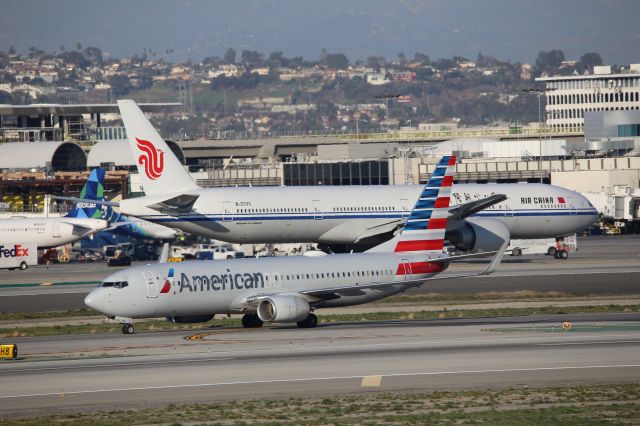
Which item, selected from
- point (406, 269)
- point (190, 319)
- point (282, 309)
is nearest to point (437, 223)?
point (406, 269)

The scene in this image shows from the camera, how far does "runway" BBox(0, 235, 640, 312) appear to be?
66750 mm

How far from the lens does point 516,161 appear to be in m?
133

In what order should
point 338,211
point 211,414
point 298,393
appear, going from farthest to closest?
point 338,211 < point 298,393 < point 211,414

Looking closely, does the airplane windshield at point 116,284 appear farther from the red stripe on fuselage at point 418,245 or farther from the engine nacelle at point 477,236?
the engine nacelle at point 477,236

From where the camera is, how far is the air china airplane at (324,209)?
256 feet

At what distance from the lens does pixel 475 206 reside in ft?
263

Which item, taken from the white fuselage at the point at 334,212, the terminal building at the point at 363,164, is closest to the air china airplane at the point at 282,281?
the white fuselage at the point at 334,212

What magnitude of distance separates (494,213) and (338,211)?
10788 millimetres

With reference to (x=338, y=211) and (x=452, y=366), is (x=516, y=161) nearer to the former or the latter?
(x=338, y=211)

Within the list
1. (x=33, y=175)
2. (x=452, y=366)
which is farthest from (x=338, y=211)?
(x=33, y=175)

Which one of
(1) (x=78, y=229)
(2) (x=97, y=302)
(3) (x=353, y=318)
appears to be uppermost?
(2) (x=97, y=302)

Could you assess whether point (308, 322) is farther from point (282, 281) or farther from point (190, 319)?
point (190, 319)

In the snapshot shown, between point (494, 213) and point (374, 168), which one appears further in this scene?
point (374, 168)

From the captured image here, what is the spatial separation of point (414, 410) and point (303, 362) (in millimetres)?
8536
